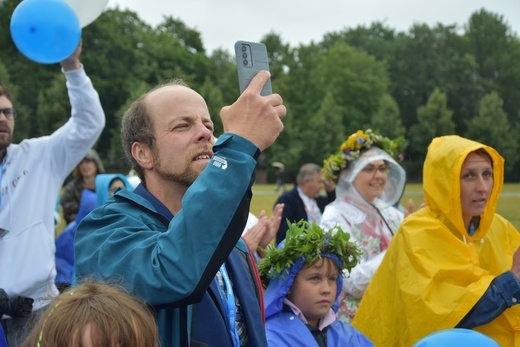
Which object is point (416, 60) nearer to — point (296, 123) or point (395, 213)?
point (296, 123)

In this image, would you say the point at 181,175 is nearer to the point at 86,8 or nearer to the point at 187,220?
the point at 187,220

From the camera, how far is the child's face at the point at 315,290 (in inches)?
141

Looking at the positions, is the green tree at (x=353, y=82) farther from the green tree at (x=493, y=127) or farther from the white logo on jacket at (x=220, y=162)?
the white logo on jacket at (x=220, y=162)

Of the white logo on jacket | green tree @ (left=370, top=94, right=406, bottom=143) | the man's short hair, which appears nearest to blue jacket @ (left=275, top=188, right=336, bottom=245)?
the man's short hair

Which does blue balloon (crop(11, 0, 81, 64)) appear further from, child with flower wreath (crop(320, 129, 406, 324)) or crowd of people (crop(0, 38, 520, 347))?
child with flower wreath (crop(320, 129, 406, 324))

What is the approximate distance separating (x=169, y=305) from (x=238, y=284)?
0.41 metres

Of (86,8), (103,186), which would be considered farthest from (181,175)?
(103,186)

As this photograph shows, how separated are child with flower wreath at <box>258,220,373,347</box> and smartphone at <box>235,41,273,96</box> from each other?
78.7 inches

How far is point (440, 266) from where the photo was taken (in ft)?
11.0

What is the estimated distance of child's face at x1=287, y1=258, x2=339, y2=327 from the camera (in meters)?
3.58

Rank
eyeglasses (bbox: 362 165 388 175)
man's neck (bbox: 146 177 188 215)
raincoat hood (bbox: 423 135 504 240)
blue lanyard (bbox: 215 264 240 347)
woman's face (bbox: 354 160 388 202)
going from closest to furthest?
blue lanyard (bbox: 215 264 240 347) → man's neck (bbox: 146 177 188 215) → raincoat hood (bbox: 423 135 504 240) → woman's face (bbox: 354 160 388 202) → eyeglasses (bbox: 362 165 388 175)

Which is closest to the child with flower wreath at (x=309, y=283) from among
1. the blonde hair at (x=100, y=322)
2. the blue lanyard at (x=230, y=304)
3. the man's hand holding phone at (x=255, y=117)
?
the blue lanyard at (x=230, y=304)

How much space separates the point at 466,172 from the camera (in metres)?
3.57

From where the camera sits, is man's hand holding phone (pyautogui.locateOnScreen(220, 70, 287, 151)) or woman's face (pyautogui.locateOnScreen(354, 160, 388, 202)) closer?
man's hand holding phone (pyautogui.locateOnScreen(220, 70, 287, 151))
